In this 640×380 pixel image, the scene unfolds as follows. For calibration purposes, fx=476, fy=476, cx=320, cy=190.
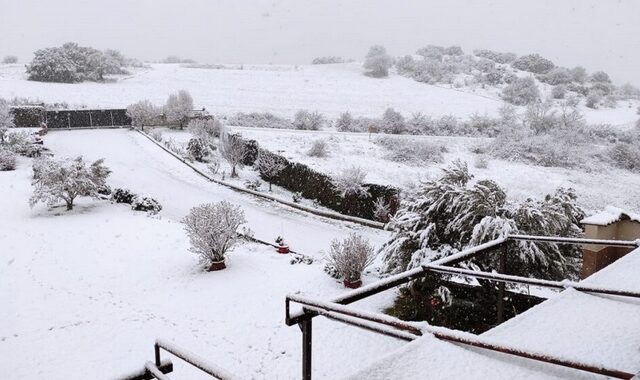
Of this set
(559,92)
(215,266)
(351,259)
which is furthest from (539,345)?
(559,92)

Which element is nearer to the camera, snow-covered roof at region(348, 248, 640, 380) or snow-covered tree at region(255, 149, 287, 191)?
snow-covered roof at region(348, 248, 640, 380)

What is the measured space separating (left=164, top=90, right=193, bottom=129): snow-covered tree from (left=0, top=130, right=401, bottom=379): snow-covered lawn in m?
Answer: 16.9

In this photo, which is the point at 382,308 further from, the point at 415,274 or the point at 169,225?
the point at 169,225

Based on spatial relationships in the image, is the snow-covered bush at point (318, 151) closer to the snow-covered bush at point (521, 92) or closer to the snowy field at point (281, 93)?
the snowy field at point (281, 93)

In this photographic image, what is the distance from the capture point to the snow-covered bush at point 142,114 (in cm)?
3334

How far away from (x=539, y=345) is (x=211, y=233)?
32.1 feet

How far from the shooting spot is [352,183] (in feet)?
58.6

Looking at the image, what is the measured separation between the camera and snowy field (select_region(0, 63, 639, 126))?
125 feet

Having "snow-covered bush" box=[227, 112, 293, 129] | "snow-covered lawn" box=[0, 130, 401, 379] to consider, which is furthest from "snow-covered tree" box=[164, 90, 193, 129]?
"snow-covered lawn" box=[0, 130, 401, 379]

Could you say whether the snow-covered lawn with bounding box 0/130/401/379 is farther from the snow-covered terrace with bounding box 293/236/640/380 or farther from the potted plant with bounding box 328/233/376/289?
the snow-covered terrace with bounding box 293/236/640/380

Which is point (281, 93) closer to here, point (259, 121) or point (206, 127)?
point (259, 121)

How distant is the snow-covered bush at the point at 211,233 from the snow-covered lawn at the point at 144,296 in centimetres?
49

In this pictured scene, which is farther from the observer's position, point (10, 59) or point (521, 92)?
point (10, 59)

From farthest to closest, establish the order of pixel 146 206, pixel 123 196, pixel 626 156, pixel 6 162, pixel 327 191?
1. pixel 626 156
2. pixel 6 162
3. pixel 327 191
4. pixel 123 196
5. pixel 146 206
